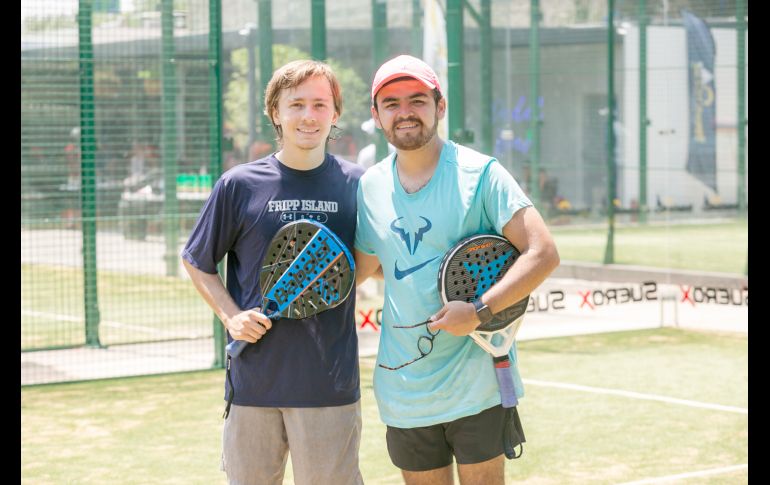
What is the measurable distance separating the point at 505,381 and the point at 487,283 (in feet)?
1.05

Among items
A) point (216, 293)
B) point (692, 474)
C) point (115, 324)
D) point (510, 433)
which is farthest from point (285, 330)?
point (115, 324)

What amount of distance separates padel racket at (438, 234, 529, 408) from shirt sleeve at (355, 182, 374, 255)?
0.34 m

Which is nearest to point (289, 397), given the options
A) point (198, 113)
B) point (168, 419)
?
point (168, 419)

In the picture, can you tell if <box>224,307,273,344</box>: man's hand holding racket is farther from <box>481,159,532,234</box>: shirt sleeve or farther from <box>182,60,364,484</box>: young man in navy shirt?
<box>481,159,532,234</box>: shirt sleeve

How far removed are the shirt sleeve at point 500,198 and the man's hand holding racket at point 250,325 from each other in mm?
765

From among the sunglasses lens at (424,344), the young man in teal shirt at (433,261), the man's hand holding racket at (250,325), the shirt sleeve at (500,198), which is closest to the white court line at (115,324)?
the man's hand holding racket at (250,325)

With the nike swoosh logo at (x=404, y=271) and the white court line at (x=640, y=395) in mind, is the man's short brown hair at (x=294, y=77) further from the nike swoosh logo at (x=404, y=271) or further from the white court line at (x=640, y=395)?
the white court line at (x=640, y=395)

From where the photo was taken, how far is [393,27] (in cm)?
1088

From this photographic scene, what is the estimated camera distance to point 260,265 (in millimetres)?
3928

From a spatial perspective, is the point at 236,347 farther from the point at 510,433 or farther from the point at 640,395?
the point at 640,395

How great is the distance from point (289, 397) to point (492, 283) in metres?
0.74

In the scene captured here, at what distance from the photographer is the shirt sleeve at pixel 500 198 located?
3752 mm

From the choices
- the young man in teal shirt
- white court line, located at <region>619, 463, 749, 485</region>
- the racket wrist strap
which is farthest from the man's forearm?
white court line, located at <region>619, 463, 749, 485</region>

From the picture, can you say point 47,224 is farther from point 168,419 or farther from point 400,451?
point 400,451
